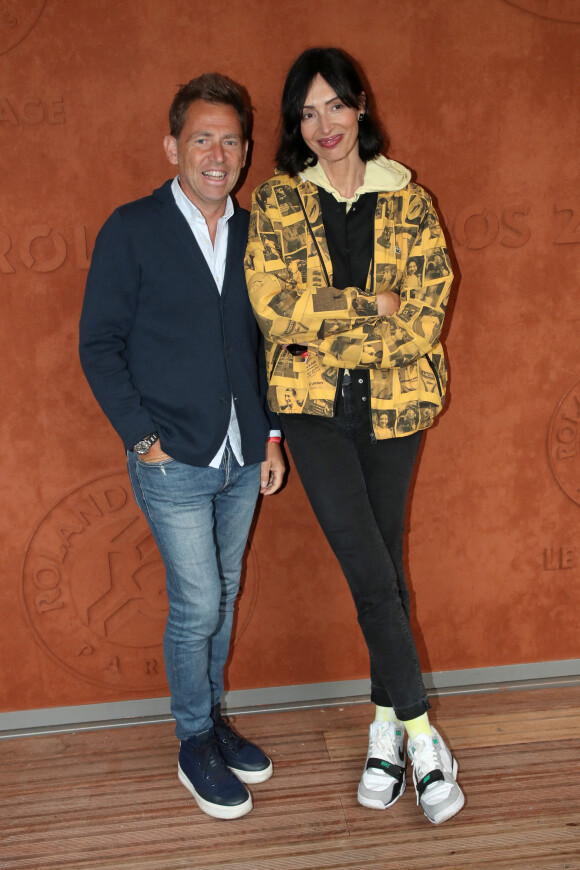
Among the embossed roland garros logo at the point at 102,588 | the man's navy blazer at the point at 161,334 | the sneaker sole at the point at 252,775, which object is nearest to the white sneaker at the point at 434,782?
the sneaker sole at the point at 252,775

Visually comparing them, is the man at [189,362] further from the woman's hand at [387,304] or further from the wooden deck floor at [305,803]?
the woman's hand at [387,304]

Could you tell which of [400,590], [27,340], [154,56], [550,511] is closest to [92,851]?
[400,590]

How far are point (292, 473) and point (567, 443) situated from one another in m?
0.98

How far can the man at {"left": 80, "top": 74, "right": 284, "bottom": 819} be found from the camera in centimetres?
193

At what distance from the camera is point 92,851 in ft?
6.43

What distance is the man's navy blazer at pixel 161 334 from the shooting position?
1920mm

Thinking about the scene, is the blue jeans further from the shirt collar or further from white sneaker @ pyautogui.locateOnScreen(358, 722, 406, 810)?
the shirt collar

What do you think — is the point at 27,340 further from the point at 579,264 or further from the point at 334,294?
the point at 579,264

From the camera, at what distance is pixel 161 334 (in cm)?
197

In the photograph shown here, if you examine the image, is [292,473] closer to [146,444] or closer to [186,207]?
[146,444]

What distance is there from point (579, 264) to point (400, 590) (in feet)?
4.17

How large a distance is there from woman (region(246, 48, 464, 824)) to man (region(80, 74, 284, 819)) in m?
0.11

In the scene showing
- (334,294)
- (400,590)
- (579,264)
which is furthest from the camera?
(579,264)

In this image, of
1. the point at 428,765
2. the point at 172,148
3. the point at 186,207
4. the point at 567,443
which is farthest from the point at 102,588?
the point at 567,443
